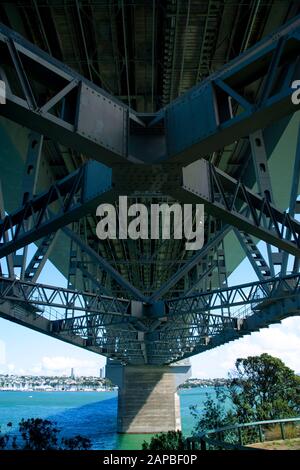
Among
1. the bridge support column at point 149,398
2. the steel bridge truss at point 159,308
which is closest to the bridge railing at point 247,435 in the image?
the steel bridge truss at point 159,308

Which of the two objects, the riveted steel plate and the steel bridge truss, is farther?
the steel bridge truss

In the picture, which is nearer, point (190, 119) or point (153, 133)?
point (190, 119)

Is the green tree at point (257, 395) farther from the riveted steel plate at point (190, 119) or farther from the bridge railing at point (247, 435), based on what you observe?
the riveted steel plate at point (190, 119)

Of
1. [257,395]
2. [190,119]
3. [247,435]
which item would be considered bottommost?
[247,435]

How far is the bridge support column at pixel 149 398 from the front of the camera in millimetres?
59312

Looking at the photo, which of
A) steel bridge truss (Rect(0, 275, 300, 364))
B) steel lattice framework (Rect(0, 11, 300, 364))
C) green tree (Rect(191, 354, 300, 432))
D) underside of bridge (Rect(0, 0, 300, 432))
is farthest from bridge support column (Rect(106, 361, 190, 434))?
steel lattice framework (Rect(0, 11, 300, 364))

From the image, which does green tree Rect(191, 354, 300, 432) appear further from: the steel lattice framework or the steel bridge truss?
the steel lattice framework

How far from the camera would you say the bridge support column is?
59312 mm

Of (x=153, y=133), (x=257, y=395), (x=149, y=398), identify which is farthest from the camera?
(x=149, y=398)

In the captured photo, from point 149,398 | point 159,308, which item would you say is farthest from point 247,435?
point 149,398

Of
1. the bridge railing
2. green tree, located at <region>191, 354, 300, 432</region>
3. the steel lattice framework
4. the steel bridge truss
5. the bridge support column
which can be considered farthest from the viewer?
Result: the bridge support column

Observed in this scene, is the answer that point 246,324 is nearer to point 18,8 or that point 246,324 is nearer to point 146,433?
point 18,8

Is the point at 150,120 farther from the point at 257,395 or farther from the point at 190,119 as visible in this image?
the point at 257,395

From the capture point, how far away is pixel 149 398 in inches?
2395
